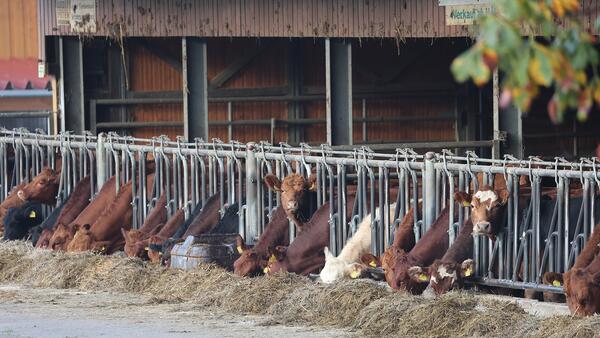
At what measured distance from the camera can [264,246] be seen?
1392 cm

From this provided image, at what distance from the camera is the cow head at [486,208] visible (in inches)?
459

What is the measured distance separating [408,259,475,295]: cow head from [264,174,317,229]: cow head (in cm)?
227

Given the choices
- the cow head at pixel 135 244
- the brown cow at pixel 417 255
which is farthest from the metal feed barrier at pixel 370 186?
the cow head at pixel 135 244

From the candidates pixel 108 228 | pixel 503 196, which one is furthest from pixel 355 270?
pixel 108 228

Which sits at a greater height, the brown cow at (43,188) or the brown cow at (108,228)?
the brown cow at (43,188)

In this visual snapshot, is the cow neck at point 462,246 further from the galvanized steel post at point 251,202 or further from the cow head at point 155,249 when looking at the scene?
the cow head at point 155,249

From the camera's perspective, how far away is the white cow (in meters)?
12.8

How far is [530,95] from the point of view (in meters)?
4.86

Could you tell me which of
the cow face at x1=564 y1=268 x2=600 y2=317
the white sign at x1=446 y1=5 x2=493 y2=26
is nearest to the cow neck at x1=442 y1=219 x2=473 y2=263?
the cow face at x1=564 y1=268 x2=600 y2=317

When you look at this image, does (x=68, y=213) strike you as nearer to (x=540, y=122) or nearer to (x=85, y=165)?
(x=85, y=165)

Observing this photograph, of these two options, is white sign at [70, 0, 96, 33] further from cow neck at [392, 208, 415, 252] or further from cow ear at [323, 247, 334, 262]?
cow neck at [392, 208, 415, 252]

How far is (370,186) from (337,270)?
4.93 ft

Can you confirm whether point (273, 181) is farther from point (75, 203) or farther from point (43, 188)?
point (43, 188)

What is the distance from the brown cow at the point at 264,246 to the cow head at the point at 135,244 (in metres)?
1.69
